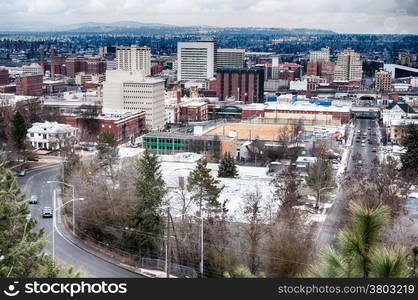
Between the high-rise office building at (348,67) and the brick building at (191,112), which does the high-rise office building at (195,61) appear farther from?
the brick building at (191,112)

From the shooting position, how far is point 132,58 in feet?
94.0

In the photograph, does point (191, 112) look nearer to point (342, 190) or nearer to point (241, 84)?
point (241, 84)

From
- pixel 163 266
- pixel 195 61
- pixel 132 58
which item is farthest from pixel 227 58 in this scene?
pixel 163 266

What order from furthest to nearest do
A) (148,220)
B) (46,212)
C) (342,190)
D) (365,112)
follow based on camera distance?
(365,112), (342,190), (46,212), (148,220)

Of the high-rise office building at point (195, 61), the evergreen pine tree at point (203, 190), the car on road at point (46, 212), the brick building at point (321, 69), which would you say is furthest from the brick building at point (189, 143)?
the brick building at point (321, 69)

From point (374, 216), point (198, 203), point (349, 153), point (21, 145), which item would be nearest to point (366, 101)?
point (349, 153)

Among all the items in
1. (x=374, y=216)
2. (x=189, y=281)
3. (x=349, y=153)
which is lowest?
(x=349, y=153)

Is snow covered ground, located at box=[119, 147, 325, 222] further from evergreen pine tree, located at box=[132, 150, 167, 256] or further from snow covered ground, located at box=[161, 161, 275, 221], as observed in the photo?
evergreen pine tree, located at box=[132, 150, 167, 256]

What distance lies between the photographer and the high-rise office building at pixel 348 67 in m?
31.8

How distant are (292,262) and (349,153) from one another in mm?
8723

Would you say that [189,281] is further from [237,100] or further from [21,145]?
[237,100]

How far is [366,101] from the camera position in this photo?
928 inches

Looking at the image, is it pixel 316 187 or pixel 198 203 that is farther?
pixel 316 187

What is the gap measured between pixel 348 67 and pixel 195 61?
8300mm
